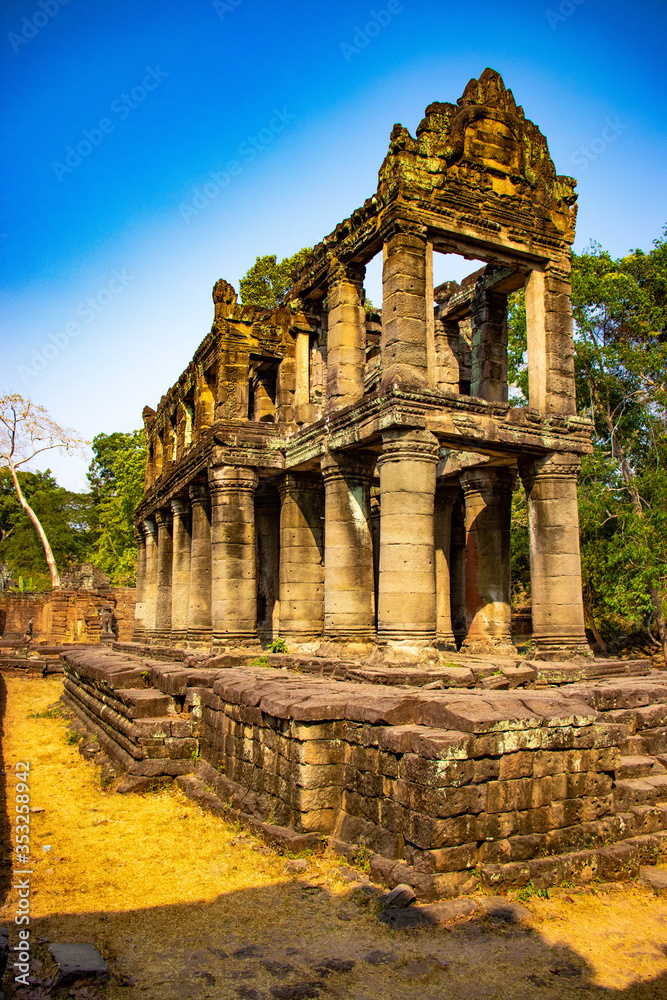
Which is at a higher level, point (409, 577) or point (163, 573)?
point (163, 573)

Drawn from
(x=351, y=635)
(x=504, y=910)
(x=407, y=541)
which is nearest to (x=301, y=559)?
(x=351, y=635)

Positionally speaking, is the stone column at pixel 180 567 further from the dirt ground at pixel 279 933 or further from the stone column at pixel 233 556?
the dirt ground at pixel 279 933

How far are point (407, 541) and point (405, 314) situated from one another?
3.23 meters

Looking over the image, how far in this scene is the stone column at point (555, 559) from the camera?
452 inches

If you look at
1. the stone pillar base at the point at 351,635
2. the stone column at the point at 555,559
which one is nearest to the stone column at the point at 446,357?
the stone column at the point at 555,559

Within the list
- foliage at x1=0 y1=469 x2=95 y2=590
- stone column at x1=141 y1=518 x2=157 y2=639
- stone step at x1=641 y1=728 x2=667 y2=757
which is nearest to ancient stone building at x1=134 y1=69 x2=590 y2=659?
stone step at x1=641 y1=728 x2=667 y2=757

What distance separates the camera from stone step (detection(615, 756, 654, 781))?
7297 millimetres

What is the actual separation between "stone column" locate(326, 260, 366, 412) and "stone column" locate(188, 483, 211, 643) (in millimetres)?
5730

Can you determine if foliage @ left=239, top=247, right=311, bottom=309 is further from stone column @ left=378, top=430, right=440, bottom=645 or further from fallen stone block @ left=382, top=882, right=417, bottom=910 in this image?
fallen stone block @ left=382, top=882, right=417, bottom=910

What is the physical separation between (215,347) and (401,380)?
23.5 feet

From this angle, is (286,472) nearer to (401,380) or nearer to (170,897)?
(401,380)

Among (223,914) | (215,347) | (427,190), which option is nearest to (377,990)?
(223,914)

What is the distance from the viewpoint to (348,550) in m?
12.0

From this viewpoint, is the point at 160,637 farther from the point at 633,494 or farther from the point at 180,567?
the point at 633,494
